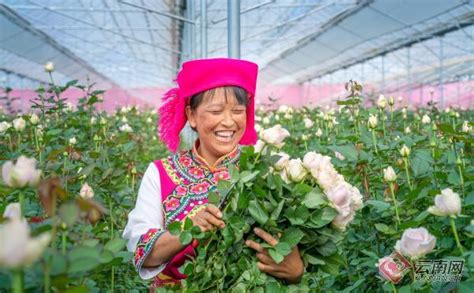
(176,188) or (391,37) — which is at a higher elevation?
(391,37)

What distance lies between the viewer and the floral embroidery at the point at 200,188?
1.52 meters

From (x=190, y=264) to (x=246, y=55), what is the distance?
1713 centimetres

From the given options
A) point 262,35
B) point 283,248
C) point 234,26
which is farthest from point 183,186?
point 262,35

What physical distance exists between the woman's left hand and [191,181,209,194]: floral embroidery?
1.28 feet

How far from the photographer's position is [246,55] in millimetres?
18062

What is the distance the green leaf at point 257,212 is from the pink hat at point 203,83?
46 cm

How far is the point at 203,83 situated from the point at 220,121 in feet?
0.34

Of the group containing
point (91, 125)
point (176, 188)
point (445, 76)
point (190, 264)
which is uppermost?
point (445, 76)

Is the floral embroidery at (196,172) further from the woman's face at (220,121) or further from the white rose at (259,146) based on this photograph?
the white rose at (259,146)

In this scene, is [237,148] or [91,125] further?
[91,125]

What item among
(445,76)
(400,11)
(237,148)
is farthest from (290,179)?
(445,76)

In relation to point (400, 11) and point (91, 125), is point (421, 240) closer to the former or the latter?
→ point (91, 125)

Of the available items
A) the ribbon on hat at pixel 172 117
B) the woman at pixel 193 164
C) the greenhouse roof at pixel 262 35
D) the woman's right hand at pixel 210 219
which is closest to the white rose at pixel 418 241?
the woman's right hand at pixel 210 219

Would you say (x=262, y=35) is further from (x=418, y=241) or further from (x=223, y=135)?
(x=418, y=241)
